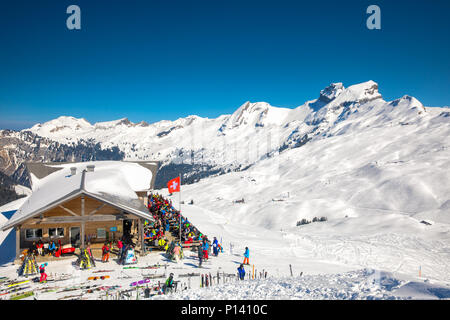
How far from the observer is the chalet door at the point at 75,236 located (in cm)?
2148

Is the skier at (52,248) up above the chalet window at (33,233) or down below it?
below

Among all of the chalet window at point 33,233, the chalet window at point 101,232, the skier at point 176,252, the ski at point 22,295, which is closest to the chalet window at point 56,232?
the chalet window at point 33,233

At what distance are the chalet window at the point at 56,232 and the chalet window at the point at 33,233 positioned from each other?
63 centimetres

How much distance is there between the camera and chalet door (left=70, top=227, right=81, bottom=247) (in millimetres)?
21484

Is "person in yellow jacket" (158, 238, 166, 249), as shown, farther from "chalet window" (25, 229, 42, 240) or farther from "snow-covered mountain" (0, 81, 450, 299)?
"chalet window" (25, 229, 42, 240)

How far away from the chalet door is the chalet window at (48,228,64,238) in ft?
2.12

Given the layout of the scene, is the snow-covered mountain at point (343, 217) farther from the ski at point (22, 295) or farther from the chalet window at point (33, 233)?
the ski at point (22, 295)

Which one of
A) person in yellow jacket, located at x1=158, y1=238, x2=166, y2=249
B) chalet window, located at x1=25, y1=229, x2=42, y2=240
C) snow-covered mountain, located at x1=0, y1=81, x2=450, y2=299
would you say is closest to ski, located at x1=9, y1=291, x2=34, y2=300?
snow-covered mountain, located at x1=0, y1=81, x2=450, y2=299

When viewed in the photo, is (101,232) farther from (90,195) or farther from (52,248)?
(90,195)

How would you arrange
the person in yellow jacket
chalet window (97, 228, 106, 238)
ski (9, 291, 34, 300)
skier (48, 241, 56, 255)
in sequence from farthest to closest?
chalet window (97, 228, 106, 238), the person in yellow jacket, skier (48, 241, 56, 255), ski (9, 291, 34, 300)

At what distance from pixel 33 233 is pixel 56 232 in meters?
1.44
